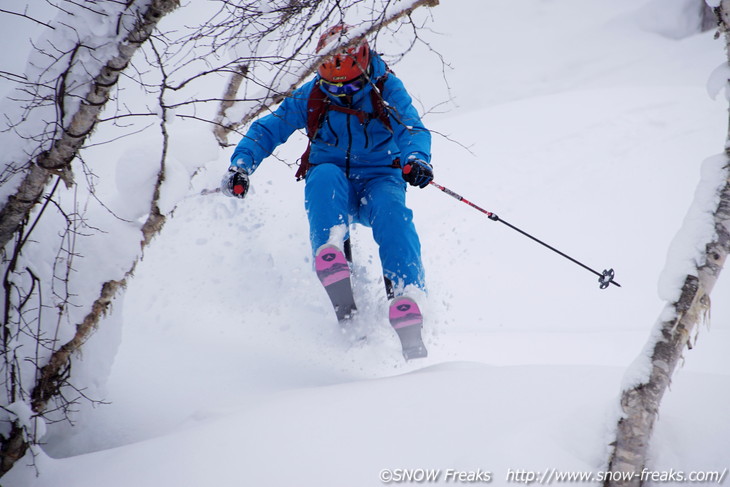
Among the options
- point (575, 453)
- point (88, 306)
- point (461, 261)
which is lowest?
point (575, 453)

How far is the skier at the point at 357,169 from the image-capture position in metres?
3.16

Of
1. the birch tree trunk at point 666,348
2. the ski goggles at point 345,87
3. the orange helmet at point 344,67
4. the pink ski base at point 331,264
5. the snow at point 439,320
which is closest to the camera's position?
the birch tree trunk at point 666,348

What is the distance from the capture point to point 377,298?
391 cm

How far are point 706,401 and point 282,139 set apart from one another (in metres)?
3.10

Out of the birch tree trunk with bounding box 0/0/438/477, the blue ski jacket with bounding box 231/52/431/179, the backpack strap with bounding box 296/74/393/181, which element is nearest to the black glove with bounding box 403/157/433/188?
the blue ski jacket with bounding box 231/52/431/179

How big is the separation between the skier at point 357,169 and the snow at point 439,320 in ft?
1.52

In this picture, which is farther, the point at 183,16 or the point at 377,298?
the point at 183,16

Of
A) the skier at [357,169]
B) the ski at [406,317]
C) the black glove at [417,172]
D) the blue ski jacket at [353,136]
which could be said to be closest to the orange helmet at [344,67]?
the skier at [357,169]

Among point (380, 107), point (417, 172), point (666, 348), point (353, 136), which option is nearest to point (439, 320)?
point (417, 172)

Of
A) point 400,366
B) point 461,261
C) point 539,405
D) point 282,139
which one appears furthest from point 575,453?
point 461,261

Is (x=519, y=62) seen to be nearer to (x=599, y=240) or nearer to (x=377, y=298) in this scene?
(x=599, y=240)

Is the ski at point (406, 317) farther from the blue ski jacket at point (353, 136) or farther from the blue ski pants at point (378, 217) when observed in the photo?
the blue ski jacket at point (353, 136)

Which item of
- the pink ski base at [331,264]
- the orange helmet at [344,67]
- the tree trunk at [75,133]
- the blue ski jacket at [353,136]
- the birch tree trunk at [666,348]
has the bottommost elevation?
the birch tree trunk at [666,348]

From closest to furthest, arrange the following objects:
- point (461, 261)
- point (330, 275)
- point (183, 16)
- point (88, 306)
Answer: point (88, 306)
point (330, 275)
point (461, 261)
point (183, 16)
